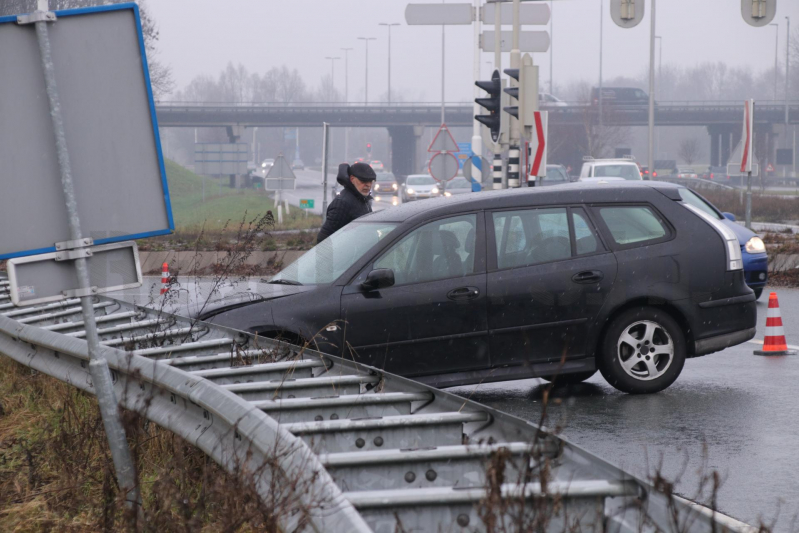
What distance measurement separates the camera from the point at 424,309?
7.70 meters

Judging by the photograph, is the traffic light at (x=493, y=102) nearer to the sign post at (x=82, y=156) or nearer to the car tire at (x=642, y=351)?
the car tire at (x=642, y=351)

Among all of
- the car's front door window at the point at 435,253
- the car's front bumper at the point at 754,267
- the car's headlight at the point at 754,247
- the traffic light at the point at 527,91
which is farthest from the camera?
the traffic light at the point at 527,91

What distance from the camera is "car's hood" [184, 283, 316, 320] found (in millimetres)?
7727

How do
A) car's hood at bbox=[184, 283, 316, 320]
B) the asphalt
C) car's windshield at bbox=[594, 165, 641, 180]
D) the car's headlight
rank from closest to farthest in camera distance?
the asphalt, car's hood at bbox=[184, 283, 316, 320], the car's headlight, car's windshield at bbox=[594, 165, 641, 180]

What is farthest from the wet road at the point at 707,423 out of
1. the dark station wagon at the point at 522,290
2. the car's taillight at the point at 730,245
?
the car's taillight at the point at 730,245

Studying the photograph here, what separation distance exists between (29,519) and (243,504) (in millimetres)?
1147

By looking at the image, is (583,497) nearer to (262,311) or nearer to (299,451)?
(299,451)

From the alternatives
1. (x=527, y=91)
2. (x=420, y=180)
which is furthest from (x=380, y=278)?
(x=420, y=180)

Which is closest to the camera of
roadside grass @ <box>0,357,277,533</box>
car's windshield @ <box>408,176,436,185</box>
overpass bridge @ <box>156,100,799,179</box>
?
roadside grass @ <box>0,357,277,533</box>

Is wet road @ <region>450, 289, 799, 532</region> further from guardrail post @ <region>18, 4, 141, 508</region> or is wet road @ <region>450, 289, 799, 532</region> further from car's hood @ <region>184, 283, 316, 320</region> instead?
guardrail post @ <region>18, 4, 141, 508</region>

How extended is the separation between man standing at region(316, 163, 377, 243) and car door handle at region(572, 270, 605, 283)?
269 centimetres

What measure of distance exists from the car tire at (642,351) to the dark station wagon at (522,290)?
0.01 m

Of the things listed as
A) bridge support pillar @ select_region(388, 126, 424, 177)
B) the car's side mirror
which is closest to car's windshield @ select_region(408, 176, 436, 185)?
the car's side mirror

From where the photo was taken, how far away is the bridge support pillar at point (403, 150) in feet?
334
